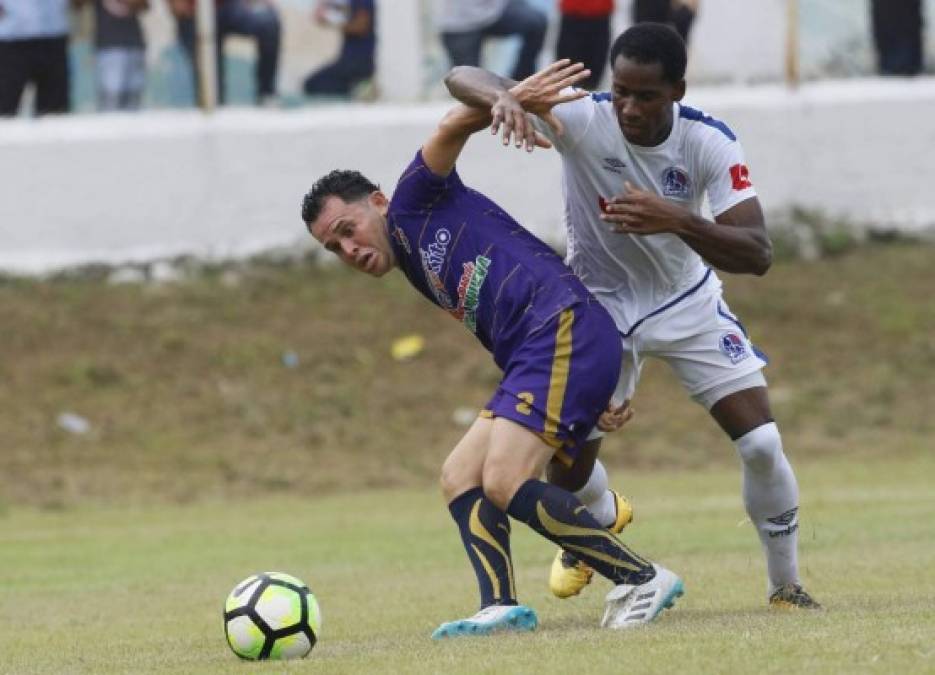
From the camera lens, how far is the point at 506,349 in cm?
890

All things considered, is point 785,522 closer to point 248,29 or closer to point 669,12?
point 669,12

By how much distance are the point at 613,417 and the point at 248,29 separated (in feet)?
50.5

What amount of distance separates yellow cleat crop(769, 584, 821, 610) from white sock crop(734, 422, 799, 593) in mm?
40

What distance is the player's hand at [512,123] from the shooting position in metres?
8.49

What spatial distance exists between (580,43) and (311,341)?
461 cm

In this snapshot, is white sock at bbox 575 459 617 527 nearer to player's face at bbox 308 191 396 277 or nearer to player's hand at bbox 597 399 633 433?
player's hand at bbox 597 399 633 433

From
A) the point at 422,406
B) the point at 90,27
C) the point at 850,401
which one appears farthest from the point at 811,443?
the point at 90,27

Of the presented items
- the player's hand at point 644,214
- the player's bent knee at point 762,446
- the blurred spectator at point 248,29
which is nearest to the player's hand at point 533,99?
the player's hand at point 644,214

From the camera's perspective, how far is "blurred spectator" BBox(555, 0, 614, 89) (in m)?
23.5

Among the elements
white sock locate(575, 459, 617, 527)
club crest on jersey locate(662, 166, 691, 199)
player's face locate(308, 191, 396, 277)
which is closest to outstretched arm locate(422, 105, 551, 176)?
player's face locate(308, 191, 396, 277)

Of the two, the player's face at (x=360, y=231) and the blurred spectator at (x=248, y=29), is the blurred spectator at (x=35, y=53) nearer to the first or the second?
the blurred spectator at (x=248, y=29)

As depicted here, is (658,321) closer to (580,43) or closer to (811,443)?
(811,443)

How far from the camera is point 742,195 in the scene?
9008 millimetres

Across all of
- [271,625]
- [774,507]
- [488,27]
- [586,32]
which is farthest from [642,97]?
[488,27]
